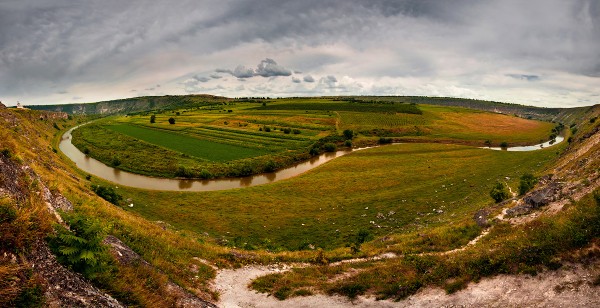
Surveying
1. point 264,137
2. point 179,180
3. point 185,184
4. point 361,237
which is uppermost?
point 264,137

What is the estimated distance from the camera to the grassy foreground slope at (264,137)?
77.7 meters

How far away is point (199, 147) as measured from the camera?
94.8 meters

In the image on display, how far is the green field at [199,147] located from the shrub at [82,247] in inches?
2690

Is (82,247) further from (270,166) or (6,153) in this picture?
(270,166)

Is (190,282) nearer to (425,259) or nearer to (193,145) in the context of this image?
(425,259)

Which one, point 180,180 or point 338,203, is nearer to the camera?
point 338,203

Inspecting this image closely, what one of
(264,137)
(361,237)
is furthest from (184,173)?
(361,237)

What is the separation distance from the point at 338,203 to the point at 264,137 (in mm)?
64491

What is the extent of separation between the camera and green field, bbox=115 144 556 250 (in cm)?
3834

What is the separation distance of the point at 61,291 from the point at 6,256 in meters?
1.78

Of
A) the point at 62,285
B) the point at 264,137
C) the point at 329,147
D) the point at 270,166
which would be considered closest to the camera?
the point at 62,285

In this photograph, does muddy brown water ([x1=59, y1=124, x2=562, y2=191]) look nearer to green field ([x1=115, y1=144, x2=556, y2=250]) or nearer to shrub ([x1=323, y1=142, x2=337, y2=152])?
green field ([x1=115, y1=144, x2=556, y2=250])

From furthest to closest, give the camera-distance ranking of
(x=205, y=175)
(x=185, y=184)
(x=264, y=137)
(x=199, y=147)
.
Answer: (x=264, y=137) → (x=199, y=147) → (x=205, y=175) → (x=185, y=184)

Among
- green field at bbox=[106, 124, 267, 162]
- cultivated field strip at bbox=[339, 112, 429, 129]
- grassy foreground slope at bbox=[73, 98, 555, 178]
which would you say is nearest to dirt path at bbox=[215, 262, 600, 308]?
grassy foreground slope at bbox=[73, 98, 555, 178]
